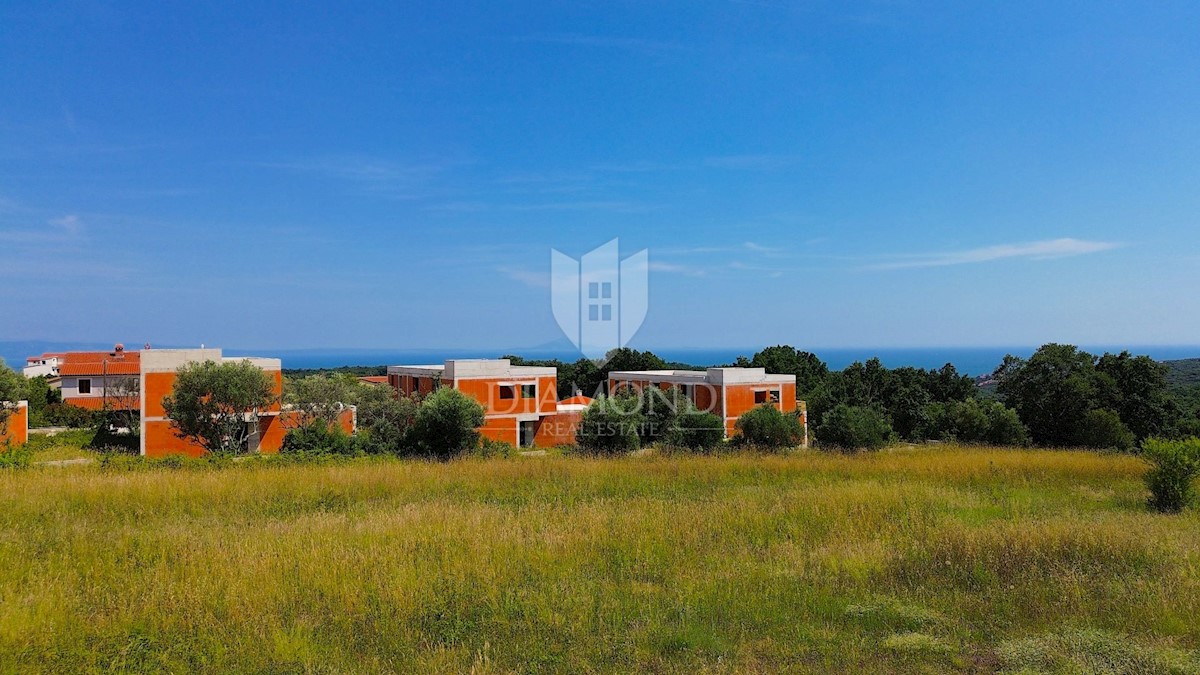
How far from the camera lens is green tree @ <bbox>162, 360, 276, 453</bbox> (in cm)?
2295

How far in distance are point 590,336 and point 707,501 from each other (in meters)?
13.9

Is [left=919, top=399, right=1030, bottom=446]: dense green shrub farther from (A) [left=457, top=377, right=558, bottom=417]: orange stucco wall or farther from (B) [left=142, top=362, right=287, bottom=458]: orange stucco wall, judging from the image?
(B) [left=142, top=362, right=287, bottom=458]: orange stucco wall

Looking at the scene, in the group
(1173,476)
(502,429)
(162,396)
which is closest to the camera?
(1173,476)

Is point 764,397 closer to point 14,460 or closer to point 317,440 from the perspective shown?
point 317,440

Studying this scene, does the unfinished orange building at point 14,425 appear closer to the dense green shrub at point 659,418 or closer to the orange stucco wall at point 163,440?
the orange stucco wall at point 163,440

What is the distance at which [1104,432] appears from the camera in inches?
1217

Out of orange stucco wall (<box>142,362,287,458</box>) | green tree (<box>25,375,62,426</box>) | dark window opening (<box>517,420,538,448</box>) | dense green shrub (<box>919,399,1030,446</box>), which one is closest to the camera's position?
orange stucco wall (<box>142,362,287,458</box>)

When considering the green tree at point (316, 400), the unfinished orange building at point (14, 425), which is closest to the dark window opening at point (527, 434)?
the green tree at point (316, 400)

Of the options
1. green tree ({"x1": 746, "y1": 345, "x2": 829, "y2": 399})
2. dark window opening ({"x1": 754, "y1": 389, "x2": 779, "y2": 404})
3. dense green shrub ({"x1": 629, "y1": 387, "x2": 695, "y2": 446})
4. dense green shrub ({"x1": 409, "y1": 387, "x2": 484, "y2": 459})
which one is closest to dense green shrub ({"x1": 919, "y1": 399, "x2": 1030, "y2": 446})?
dark window opening ({"x1": 754, "y1": 389, "x2": 779, "y2": 404})

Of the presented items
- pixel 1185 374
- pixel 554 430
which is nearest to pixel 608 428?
pixel 554 430

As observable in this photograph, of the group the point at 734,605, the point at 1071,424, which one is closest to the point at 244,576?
the point at 734,605

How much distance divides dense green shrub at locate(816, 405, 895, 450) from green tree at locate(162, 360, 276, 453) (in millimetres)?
20915

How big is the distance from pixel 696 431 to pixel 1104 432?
71.6ft

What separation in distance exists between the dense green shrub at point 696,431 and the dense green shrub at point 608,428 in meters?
1.31
